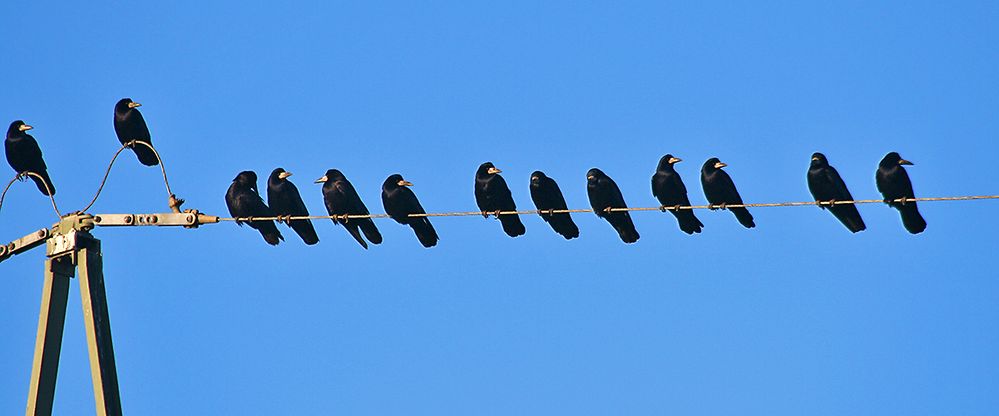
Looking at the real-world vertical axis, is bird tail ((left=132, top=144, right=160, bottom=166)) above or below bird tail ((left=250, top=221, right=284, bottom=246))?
above

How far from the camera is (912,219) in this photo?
37.7 feet

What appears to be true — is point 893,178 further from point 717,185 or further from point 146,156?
point 146,156

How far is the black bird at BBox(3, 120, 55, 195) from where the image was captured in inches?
535

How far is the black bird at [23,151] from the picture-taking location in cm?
1359

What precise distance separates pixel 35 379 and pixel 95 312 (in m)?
0.40

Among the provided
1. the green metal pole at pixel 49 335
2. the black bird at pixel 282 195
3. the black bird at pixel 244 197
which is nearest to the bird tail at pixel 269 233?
the black bird at pixel 244 197

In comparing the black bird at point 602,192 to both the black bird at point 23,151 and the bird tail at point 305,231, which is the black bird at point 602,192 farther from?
the black bird at point 23,151

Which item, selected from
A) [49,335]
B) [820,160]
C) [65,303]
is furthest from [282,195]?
[49,335]

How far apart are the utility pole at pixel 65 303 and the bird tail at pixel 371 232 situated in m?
4.94

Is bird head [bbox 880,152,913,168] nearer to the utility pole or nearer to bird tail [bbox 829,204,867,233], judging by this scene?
bird tail [bbox 829,204,867,233]

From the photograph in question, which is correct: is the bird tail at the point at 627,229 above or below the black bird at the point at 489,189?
below

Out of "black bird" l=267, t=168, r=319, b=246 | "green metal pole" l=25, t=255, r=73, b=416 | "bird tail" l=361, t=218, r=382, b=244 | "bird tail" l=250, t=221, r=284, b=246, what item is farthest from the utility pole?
"black bird" l=267, t=168, r=319, b=246

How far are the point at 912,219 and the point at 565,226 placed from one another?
2662 mm

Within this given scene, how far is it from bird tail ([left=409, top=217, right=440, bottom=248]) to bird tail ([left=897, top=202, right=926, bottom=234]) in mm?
3756
